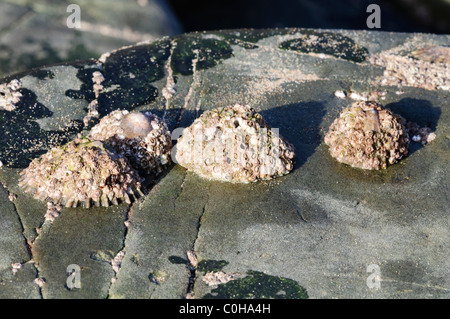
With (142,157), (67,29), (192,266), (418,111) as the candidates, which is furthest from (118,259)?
(67,29)

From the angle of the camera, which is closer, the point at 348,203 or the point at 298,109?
the point at 348,203

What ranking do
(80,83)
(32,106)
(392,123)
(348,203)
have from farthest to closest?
(80,83), (32,106), (392,123), (348,203)

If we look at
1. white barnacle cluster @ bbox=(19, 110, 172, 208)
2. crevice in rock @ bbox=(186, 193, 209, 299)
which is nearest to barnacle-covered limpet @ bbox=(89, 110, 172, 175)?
white barnacle cluster @ bbox=(19, 110, 172, 208)

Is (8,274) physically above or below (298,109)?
below

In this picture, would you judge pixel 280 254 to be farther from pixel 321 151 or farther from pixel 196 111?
pixel 196 111

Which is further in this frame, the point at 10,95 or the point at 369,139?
the point at 10,95

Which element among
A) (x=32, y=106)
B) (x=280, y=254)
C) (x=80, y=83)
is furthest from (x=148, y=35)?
(x=280, y=254)

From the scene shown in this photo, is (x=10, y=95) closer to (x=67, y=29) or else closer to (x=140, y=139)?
(x=140, y=139)
